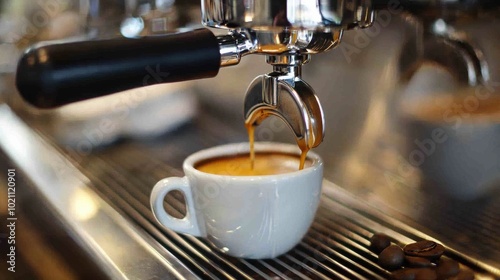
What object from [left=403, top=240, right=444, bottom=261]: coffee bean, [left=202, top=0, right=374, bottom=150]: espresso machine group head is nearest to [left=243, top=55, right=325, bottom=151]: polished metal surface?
[left=202, top=0, right=374, bottom=150]: espresso machine group head

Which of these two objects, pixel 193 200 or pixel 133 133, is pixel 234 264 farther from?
pixel 133 133

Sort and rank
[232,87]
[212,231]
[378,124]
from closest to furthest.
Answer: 1. [212,231]
2. [378,124]
3. [232,87]

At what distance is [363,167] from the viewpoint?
1.77ft

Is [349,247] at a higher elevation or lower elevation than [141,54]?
lower

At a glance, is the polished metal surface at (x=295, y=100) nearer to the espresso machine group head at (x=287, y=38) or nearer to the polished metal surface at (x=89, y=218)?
the espresso machine group head at (x=287, y=38)

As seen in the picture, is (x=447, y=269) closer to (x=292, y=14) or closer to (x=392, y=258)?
A: (x=392, y=258)

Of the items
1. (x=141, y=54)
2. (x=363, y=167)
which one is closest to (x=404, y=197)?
(x=363, y=167)

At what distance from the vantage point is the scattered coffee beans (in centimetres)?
35

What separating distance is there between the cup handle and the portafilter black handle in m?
0.11

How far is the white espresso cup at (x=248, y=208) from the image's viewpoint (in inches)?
15.1

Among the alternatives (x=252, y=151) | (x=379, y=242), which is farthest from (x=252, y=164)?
(x=379, y=242)

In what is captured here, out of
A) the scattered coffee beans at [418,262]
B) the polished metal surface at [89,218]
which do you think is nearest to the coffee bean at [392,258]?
the scattered coffee beans at [418,262]

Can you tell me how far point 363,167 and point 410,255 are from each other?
0.17 metres

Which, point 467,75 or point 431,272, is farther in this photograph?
point 467,75
